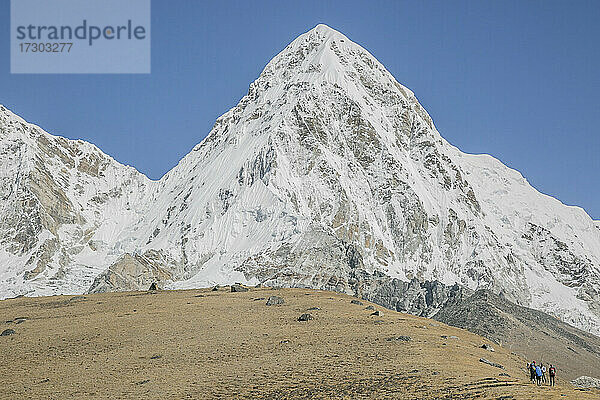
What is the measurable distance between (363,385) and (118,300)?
158 feet

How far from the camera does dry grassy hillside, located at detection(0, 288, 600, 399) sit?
42.6 m

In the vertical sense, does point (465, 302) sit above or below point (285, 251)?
below

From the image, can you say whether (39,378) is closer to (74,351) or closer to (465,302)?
(74,351)

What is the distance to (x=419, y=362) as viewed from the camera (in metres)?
47.4

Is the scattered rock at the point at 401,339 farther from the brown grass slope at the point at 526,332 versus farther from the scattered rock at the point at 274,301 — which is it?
the brown grass slope at the point at 526,332

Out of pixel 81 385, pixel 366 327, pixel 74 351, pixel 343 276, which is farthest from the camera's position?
pixel 343 276

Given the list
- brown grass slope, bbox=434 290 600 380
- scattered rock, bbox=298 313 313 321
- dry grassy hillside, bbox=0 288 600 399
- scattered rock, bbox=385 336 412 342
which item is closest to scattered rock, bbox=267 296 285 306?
dry grassy hillside, bbox=0 288 600 399

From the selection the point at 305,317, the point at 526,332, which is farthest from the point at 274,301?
the point at 526,332

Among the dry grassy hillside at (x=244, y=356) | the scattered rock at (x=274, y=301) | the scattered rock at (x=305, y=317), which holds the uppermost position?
the scattered rock at (x=274, y=301)

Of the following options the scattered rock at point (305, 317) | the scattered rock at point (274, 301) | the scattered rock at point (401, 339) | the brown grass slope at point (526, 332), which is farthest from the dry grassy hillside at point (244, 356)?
the brown grass slope at point (526, 332)

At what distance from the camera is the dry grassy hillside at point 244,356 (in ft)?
140

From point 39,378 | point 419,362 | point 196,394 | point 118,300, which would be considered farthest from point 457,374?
point 118,300

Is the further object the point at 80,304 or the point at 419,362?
the point at 80,304

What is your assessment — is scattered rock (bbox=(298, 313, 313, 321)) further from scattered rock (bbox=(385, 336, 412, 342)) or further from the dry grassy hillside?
scattered rock (bbox=(385, 336, 412, 342))
